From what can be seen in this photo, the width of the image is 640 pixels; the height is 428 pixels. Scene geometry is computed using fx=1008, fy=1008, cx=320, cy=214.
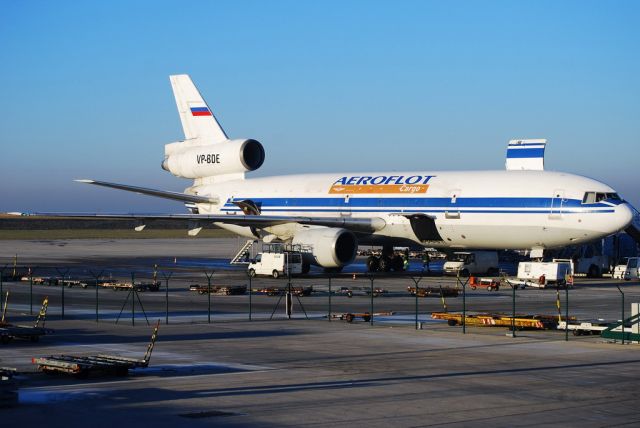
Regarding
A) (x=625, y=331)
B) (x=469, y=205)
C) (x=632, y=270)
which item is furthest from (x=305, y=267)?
(x=625, y=331)

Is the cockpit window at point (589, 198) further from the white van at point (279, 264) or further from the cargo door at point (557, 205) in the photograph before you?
the white van at point (279, 264)

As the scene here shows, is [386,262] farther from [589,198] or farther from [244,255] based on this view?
[589,198]

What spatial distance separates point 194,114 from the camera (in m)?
61.2

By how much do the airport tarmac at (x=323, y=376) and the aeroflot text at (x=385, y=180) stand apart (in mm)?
17616

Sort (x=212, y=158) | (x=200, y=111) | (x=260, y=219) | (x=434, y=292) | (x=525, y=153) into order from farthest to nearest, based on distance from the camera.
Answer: (x=200, y=111)
(x=212, y=158)
(x=525, y=153)
(x=260, y=219)
(x=434, y=292)

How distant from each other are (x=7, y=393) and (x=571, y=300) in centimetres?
2563

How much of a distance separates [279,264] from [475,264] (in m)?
10.6

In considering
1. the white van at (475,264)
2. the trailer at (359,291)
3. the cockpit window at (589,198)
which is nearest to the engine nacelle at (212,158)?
the white van at (475,264)

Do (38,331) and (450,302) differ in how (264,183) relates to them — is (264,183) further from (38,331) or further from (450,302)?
(38,331)

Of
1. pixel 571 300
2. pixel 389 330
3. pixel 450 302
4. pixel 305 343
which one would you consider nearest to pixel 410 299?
pixel 450 302

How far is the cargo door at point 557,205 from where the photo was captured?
4416 cm

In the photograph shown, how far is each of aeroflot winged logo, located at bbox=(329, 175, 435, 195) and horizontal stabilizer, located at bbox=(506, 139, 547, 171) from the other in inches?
342

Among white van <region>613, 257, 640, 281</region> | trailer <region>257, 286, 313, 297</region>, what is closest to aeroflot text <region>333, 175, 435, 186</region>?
white van <region>613, 257, 640, 281</region>

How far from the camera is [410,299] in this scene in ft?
124
